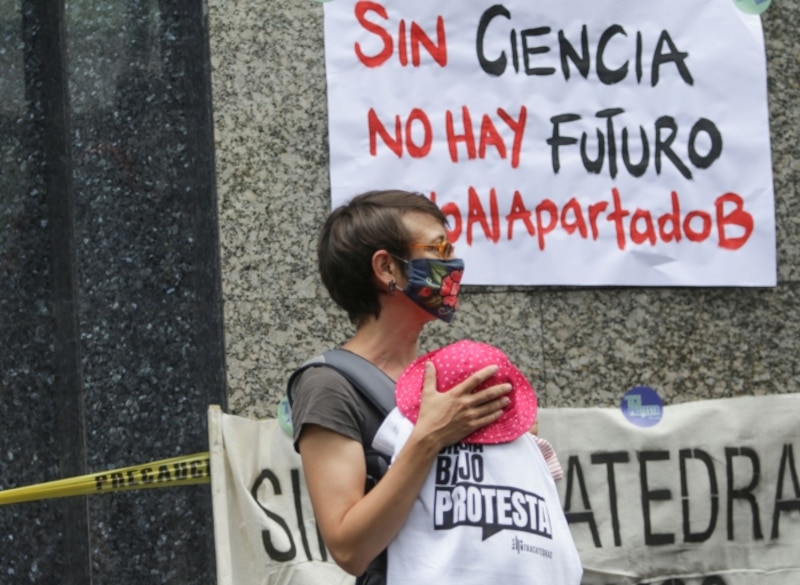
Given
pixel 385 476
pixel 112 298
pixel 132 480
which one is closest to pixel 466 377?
pixel 385 476

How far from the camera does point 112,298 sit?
4211 mm

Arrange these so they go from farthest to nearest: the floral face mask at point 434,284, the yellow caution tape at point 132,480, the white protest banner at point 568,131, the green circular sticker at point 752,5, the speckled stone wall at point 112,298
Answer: the green circular sticker at point 752,5 < the white protest banner at point 568,131 < the speckled stone wall at point 112,298 < the yellow caution tape at point 132,480 < the floral face mask at point 434,284

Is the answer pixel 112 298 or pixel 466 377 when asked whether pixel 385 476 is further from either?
pixel 112 298

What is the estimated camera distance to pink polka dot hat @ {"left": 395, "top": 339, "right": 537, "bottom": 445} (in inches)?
94.3

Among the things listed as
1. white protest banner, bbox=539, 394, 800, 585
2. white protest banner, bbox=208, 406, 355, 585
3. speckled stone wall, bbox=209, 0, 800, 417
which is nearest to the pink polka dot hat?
white protest banner, bbox=208, 406, 355, 585

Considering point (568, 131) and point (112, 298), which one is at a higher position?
point (568, 131)

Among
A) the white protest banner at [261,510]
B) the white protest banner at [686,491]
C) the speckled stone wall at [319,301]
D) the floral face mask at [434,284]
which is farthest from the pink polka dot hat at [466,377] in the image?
the white protest banner at [686,491]

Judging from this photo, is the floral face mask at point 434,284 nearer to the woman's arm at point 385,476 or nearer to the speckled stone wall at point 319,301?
the woman's arm at point 385,476

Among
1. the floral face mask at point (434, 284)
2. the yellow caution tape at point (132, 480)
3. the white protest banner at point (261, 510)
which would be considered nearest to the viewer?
the floral face mask at point (434, 284)

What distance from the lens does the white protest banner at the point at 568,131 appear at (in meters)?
4.27

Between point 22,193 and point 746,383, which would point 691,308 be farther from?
point 22,193

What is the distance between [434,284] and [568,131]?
1.94m

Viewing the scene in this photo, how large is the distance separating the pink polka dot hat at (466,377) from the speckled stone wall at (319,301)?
169 cm

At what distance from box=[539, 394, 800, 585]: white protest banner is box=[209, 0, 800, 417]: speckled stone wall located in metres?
0.12
